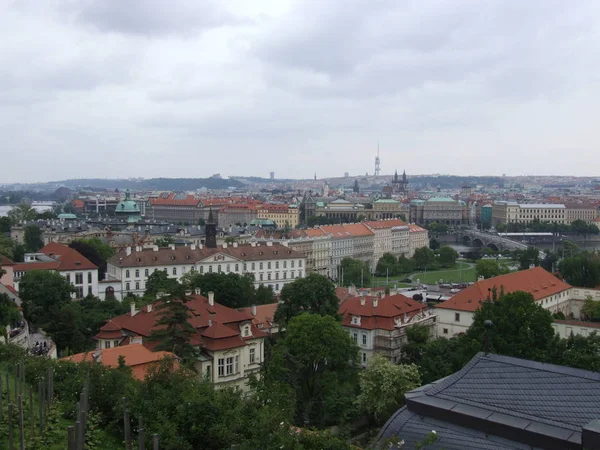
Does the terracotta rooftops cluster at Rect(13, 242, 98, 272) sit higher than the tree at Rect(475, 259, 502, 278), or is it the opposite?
the terracotta rooftops cluster at Rect(13, 242, 98, 272)

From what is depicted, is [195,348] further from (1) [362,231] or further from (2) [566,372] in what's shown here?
(1) [362,231]

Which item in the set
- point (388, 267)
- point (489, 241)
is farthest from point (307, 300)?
point (489, 241)

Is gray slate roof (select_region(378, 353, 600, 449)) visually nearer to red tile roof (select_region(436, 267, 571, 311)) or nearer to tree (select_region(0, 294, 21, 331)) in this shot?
tree (select_region(0, 294, 21, 331))

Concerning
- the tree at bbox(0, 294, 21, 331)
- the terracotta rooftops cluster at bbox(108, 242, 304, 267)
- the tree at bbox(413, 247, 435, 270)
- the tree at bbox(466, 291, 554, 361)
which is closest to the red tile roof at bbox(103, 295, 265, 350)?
the tree at bbox(0, 294, 21, 331)

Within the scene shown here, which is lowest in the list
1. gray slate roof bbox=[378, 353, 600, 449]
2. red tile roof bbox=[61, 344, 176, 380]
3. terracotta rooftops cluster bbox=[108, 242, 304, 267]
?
terracotta rooftops cluster bbox=[108, 242, 304, 267]

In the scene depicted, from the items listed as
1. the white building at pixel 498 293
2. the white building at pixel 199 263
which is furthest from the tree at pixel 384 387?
the white building at pixel 199 263

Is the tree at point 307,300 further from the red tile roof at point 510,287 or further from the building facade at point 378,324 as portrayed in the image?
the red tile roof at point 510,287
